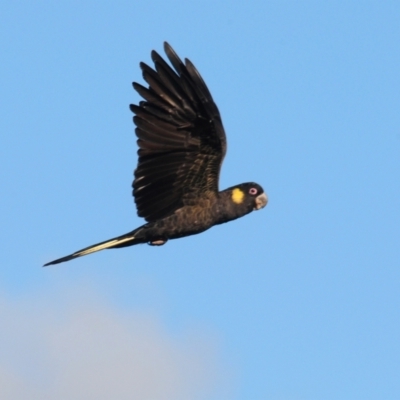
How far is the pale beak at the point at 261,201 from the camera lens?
18.8 meters

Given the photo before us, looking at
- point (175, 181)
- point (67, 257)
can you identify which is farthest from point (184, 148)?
point (67, 257)

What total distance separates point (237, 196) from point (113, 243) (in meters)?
1.99

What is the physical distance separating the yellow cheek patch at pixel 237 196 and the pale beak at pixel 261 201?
11.5 inches

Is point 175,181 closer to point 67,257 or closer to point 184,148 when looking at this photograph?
point 184,148

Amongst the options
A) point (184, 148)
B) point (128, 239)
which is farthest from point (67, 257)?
point (184, 148)

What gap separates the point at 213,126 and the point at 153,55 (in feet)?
4.38

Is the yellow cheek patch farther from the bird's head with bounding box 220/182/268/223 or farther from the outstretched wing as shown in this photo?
the outstretched wing

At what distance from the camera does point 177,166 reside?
18.5m

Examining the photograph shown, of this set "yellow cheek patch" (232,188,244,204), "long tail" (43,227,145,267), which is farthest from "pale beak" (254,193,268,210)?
"long tail" (43,227,145,267)

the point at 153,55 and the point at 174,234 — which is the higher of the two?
the point at 153,55

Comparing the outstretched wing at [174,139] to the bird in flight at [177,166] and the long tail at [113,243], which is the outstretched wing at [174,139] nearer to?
the bird in flight at [177,166]

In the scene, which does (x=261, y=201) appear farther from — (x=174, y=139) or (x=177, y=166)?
(x=174, y=139)

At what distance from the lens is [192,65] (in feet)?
58.2

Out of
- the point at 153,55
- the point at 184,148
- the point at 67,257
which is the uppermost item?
the point at 153,55
